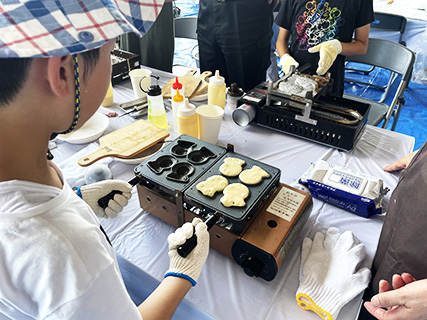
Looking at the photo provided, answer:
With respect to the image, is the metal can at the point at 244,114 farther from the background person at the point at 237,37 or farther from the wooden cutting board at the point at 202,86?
the background person at the point at 237,37

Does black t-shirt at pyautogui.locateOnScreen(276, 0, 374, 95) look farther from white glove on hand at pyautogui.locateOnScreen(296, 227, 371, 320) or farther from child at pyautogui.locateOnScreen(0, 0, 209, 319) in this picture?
child at pyautogui.locateOnScreen(0, 0, 209, 319)

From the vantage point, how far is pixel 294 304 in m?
0.72

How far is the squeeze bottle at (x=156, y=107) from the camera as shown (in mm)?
1273

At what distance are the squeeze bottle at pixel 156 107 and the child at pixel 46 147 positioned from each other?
791mm

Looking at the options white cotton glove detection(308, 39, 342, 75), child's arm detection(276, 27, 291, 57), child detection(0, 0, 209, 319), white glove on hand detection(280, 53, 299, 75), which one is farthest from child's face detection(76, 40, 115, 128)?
child's arm detection(276, 27, 291, 57)

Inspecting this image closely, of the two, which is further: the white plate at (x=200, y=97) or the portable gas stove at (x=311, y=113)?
the white plate at (x=200, y=97)

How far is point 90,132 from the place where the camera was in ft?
4.30

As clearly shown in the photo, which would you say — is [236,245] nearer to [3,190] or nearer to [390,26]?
[3,190]

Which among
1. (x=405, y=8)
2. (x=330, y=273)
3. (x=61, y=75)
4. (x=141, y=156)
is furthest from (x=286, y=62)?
(x=405, y=8)

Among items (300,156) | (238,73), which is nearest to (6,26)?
(300,156)

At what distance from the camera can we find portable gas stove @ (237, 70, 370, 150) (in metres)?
1.20

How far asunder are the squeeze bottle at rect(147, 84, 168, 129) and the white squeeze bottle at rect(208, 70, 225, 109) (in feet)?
0.82

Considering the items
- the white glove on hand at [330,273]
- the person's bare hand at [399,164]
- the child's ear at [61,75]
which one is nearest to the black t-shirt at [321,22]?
the person's bare hand at [399,164]

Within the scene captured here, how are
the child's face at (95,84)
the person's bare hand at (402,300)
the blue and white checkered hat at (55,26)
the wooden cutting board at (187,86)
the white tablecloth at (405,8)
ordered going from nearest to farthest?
1. the blue and white checkered hat at (55,26)
2. the child's face at (95,84)
3. the person's bare hand at (402,300)
4. the wooden cutting board at (187,86)
5. the white tablecloth at (405,8)
